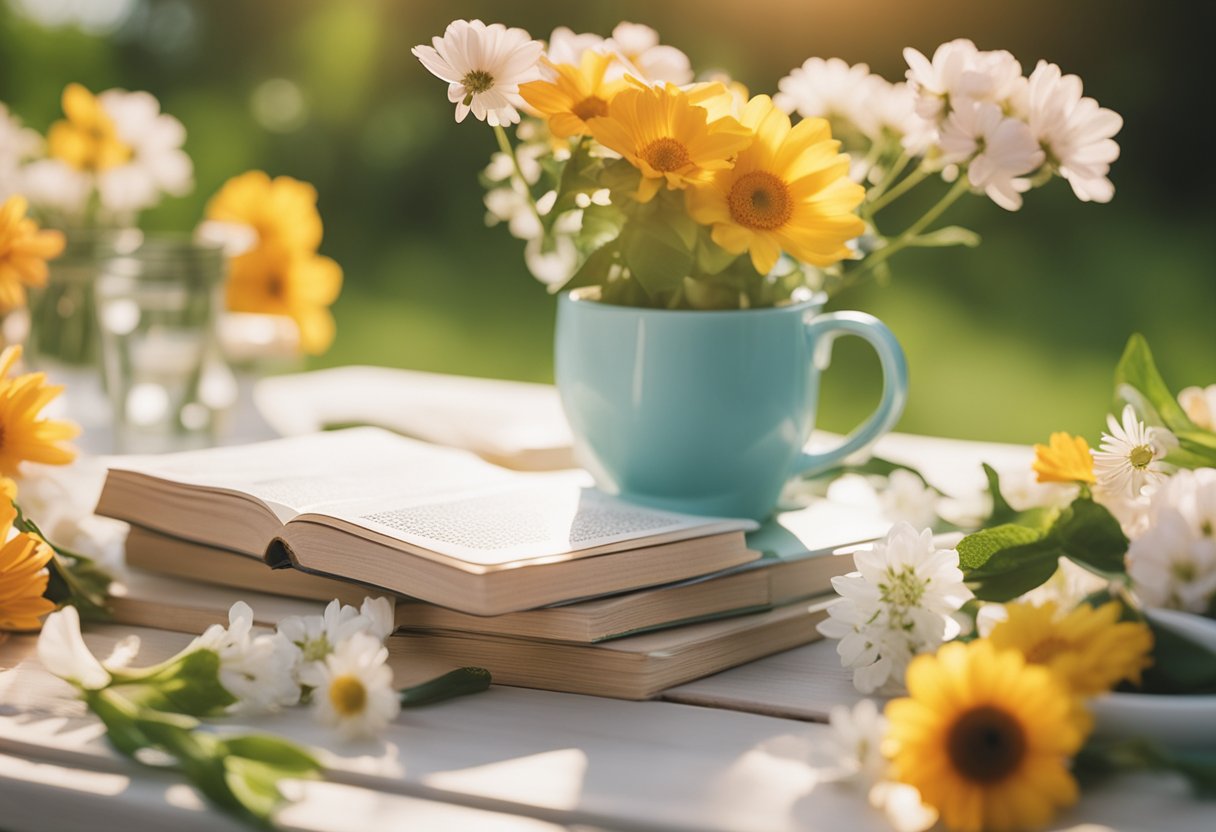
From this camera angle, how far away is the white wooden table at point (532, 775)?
1.93ft

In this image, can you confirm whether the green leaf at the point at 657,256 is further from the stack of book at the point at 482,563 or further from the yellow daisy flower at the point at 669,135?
the stack of book at the point at 482,563

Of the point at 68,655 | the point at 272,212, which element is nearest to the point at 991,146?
the point at 68,655

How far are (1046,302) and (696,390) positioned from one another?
8.14 ft

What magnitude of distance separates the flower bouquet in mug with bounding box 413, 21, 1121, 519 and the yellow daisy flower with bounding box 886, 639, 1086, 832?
1.08 ft

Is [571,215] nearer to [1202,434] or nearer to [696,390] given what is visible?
[696,390]

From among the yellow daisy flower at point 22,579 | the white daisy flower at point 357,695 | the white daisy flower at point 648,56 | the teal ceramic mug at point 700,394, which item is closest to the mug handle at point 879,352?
the teal ceramic mug at point 700,394

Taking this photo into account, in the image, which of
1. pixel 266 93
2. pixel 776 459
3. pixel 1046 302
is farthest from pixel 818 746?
pixel 266 93

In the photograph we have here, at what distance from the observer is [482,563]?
707 mm

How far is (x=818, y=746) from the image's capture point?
0.68 m

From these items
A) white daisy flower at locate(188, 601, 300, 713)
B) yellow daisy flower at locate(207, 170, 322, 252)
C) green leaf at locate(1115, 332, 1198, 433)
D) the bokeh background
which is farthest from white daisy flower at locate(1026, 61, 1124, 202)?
the bokeh background

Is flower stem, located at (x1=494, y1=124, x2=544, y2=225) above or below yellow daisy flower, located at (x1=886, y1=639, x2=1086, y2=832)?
above

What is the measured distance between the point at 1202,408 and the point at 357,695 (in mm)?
615

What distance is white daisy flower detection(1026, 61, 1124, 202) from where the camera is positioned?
32.7 inches

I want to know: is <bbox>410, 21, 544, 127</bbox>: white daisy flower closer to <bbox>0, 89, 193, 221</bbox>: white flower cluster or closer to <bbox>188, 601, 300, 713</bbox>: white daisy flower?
<bbox>188, 601, 300, 713</bbox>: white daisy flower
